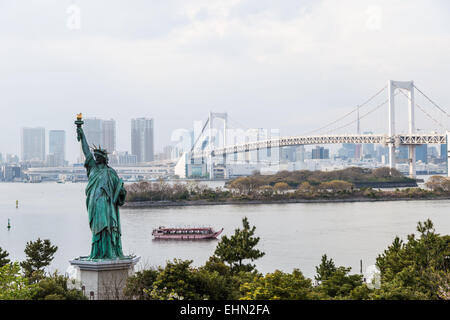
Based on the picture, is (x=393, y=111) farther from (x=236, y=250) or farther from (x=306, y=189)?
(x=236, y=250)

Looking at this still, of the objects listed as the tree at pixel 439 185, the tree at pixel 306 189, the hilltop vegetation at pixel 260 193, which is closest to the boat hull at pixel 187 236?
the hilltop vegetation at pixel 260 193

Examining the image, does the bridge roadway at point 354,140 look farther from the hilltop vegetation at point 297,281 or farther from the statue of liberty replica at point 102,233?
the statue of liberty replica at point 102,233

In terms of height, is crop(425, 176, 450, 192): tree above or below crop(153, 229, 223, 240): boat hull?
above

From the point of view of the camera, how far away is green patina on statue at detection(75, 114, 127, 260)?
3436 mm

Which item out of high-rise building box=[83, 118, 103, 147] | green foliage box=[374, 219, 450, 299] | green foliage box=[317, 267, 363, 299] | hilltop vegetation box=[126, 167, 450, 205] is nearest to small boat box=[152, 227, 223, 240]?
green foliage box=[374, 219, 450, 299]

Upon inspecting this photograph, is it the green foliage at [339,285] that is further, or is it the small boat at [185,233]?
the small boat at [185,233]

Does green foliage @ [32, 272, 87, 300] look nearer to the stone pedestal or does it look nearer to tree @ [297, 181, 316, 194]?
the stone pedestal

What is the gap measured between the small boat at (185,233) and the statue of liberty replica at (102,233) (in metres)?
7.59

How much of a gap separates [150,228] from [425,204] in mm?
9442

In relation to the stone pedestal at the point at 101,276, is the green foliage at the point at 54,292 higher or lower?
lower

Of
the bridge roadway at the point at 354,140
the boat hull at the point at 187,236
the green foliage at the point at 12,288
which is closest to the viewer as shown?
the green foliage at the point at 12,288

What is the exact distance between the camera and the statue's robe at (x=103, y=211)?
3434 mm
